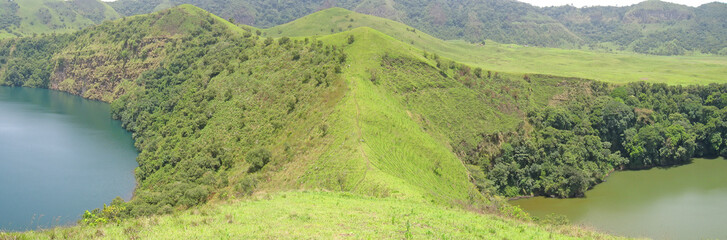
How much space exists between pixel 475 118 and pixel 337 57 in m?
28.1

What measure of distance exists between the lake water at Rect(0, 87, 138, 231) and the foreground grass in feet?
44.3

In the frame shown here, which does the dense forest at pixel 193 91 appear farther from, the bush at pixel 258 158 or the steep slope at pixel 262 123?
the steep slope at pixel 262 123

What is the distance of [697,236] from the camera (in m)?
46.7

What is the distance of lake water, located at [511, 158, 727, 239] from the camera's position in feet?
164

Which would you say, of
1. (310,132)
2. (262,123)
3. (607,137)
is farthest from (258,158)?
(607,137)

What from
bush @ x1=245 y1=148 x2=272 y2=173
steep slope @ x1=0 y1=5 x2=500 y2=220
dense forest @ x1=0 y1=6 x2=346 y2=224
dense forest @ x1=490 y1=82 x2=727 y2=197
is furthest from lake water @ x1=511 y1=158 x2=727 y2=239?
dense forest @ x1=0 y1=6 x2=346 y2=224

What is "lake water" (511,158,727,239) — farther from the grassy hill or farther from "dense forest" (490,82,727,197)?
the grassy hill

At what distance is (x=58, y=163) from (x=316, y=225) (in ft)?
236

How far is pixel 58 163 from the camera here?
71688mm

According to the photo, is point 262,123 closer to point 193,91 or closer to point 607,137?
point 193,91

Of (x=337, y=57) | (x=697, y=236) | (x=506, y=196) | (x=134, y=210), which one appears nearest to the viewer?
(x=134, y=210)

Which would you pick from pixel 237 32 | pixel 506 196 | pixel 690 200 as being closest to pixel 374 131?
pixel 506 196

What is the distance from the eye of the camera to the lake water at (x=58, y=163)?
54.1 metres

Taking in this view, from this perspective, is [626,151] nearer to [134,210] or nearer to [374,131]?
[374,131]
